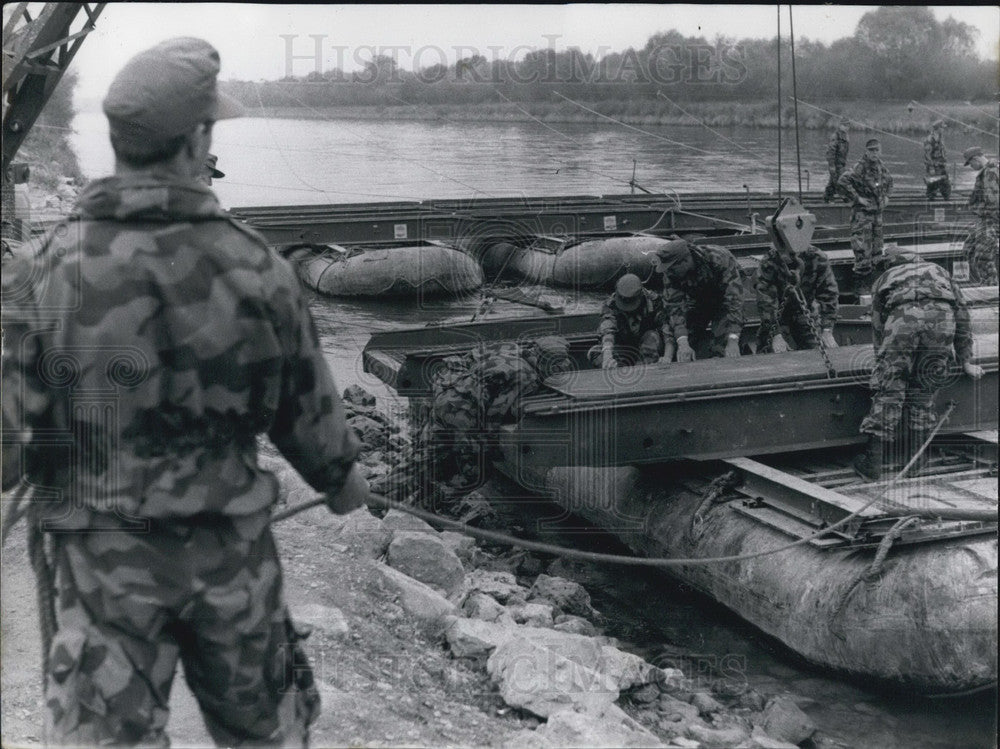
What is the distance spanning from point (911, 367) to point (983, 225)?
6906mm

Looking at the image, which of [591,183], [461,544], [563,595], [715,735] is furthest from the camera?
[591,183]

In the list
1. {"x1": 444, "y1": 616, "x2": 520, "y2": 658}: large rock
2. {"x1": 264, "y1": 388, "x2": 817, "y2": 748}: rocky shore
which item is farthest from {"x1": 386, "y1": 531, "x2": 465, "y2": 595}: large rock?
{"x1": 444, "y1": 616, "x2": 520, "y2": 658}: large rock

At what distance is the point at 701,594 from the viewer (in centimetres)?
721

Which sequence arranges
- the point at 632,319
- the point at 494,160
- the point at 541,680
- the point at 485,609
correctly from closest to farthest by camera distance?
1. the point at 541,680
2. the point at 485,609
3. the point at 632,319
4. the point at 494,160

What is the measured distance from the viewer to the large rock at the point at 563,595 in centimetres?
676

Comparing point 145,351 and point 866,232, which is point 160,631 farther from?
point 866,232

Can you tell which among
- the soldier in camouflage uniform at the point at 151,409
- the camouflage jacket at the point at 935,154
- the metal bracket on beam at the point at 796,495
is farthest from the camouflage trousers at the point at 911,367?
the camouflage jacket at the point at 935,154

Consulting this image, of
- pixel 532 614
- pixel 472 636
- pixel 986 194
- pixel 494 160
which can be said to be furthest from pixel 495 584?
pixel 494 160

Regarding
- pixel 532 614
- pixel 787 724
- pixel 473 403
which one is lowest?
pixel 787 724

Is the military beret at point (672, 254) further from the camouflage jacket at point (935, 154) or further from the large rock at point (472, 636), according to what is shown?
the camouflage jacket at point (935, 154)

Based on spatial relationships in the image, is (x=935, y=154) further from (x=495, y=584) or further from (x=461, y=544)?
(x=495, y=584)

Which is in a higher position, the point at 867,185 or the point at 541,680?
the point at 867,185

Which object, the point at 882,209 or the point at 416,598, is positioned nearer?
the point at 416,598

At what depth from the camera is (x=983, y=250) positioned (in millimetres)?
12586
